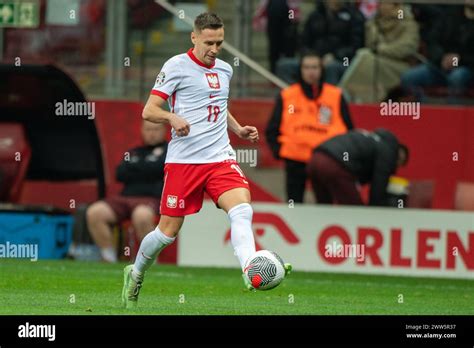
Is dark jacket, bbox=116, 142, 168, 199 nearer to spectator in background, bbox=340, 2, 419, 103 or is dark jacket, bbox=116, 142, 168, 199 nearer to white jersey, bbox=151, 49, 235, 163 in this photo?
spectator in background, bbox=340, 2, 419, 103

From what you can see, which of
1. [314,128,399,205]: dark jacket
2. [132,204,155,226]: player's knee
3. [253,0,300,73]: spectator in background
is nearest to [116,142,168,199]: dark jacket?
[132,204,155,226]: player's knee

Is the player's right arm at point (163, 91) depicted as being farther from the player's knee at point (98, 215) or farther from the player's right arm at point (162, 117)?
the player's knee at point (98, 215)

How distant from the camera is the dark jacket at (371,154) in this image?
17.5 metres

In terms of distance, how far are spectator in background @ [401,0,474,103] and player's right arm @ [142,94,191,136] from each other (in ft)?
27.9

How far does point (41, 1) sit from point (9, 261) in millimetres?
4094

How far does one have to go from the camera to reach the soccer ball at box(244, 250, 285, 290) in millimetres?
11273

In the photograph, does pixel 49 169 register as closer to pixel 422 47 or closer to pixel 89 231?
pixel 89 231

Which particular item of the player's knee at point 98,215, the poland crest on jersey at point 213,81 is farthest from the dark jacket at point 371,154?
the poland crest on jersey at point 213,81

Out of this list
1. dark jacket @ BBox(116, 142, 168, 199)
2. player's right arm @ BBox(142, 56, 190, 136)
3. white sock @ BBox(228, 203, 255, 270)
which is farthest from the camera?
dark jacket @ BBox(116, 142, 168, 199)

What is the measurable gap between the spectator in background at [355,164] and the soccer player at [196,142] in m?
5.63

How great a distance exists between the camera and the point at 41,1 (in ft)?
66.0

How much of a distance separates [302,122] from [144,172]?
1895 mm

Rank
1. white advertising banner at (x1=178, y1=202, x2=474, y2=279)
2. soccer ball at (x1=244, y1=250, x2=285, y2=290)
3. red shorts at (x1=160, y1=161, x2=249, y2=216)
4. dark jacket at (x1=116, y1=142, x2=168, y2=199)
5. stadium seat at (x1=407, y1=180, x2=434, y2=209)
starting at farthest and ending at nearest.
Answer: stadium seat at (x1=407, y1=180, x2=434, y2=209) < dark jacket at (x1=116, y1=142, x2=168, y2=199) < white advertising banner at (x1=178, y1=202, x2=474, y2=279) < red shorts at (x1=160, y1=161, x2=249, y2=216) < soccer ball at (x1=244, y1=250, x2=285, y2=290)

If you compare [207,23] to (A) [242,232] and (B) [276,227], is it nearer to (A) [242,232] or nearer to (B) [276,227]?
(A) [242,232]
